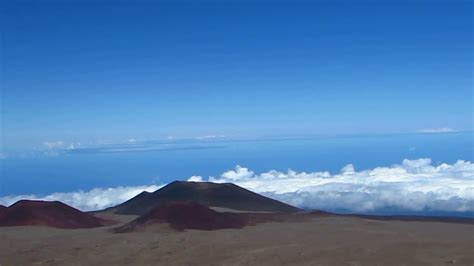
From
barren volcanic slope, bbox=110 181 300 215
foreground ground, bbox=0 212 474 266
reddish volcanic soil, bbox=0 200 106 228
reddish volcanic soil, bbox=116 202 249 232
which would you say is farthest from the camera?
barren volcanic slope, bbox=110 181 300 215

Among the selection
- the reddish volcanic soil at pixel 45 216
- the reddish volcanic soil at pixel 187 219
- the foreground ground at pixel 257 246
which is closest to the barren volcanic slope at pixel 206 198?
the reddish volcanic soil at pixel 45 216

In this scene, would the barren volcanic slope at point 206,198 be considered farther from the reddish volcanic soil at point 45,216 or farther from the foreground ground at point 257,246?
the foreground ground at point 257,246

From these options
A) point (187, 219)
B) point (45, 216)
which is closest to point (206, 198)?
point (45, 216)

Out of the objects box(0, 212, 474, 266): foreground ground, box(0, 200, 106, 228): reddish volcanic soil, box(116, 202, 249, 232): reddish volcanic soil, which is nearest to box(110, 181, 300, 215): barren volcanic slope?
box(0, 200, 106, 228): reddish volcanic soil

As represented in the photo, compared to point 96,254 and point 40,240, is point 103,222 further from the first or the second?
point 96,254

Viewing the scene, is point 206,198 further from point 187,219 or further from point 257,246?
point 257,246

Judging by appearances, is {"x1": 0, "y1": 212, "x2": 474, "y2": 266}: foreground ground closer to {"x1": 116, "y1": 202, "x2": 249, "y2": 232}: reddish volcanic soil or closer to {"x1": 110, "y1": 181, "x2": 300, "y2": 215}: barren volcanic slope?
{"x1": 116, "y1": 202, "x2": 249, "y2": 232}: reddish volcanic soil
